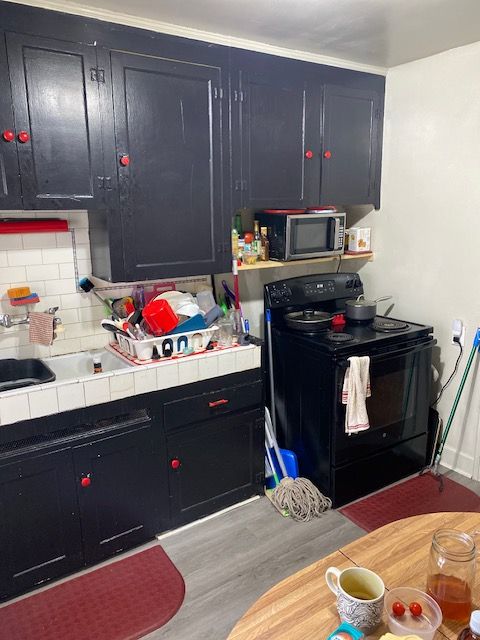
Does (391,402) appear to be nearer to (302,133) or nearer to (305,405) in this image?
(305,405)

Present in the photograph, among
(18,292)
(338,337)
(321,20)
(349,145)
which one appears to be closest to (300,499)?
(338,337)

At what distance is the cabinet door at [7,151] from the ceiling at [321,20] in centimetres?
32

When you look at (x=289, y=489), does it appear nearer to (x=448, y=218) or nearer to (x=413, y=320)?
(x=413, y=320)

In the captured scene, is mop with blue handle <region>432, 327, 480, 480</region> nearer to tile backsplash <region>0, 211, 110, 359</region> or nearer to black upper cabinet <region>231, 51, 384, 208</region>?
black upper cabinet <region>231, 51, 384, 208</region>

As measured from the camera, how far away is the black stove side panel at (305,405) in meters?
2.62

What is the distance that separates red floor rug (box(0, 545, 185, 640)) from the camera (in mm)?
1950

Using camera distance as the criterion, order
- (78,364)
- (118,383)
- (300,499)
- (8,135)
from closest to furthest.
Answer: (8,135) → (118,383) → (78,364) → (300,499)

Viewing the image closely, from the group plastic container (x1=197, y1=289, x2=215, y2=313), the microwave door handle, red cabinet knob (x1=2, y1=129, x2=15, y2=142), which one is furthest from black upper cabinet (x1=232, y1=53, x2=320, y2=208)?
red cabinet knob (x1=2, y1=129, x2=15, y2=142)

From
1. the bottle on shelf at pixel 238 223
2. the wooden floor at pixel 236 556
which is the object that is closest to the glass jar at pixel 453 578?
the wooden floor at pixel 236 556

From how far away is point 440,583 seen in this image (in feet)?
3.62

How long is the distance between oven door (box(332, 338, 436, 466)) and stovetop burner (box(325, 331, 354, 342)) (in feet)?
0.51

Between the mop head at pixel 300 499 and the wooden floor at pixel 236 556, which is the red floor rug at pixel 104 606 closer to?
the wooden floor at pixel 236 556

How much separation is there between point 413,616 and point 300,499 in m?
1.64

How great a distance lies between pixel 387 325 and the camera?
2895 millimetres
